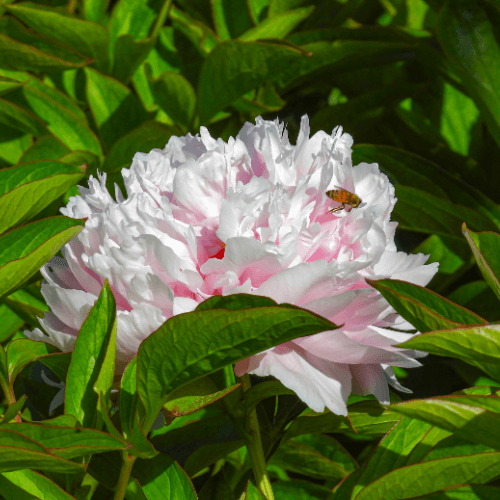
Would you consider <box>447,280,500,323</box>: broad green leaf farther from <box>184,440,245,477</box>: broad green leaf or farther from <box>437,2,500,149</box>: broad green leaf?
<box>184,440,245,477</box>: broad green leaf

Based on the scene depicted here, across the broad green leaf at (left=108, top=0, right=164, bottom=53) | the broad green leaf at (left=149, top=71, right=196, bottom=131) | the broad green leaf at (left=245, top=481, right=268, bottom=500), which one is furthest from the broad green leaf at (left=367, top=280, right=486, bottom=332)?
the broad green leaf at (left=108, top=0, right=164, bottom=53)

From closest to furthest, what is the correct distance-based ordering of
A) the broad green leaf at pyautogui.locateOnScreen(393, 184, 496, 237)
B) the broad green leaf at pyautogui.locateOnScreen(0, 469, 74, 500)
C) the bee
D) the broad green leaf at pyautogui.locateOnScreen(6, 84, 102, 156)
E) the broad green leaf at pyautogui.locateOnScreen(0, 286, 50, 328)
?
1. the broad green leaf at pyautogui.locateOnScreen(0, 469, 74, 500)
2. the bee
3. the broad green leaf at pyautogui.locateOnScreen(0, 286, 50, 328)
4. the broad green leaf at pyautogui.locateOnScreen(393, 184, 496, 237)
5. the broad green leaf at pyautogui.locateOnScreen(6, 84, 102, 156)

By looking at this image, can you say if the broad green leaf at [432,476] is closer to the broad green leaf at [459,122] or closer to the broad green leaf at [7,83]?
the broad green leaf at [7,83]

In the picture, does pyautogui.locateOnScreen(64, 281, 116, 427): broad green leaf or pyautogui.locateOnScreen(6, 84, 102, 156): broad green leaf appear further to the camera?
pyautogui.locateOnScreen(6, 84, 102, 156): broad green leaf

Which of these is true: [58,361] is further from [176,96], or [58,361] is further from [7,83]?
[176,96]

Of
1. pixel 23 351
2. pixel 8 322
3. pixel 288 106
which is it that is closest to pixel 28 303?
pixel 8 322

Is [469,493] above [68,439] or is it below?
below

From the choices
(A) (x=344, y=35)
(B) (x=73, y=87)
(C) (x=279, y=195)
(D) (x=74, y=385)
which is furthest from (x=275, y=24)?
(D) (x=74, y=385)

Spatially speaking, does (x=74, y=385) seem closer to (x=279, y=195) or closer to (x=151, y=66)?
(x=279, y=195)
